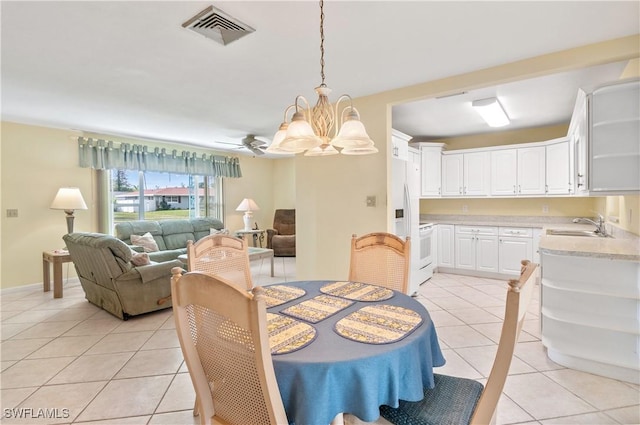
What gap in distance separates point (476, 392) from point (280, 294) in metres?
1.06

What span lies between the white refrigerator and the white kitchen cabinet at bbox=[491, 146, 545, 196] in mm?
1659

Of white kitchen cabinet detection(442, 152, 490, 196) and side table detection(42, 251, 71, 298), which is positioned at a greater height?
white kitchen cabinet detection(442, 152, 490, 196)

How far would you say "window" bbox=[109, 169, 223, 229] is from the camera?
5.53 meters

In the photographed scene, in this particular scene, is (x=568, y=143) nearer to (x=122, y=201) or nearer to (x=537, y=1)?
(x=537, y=1)

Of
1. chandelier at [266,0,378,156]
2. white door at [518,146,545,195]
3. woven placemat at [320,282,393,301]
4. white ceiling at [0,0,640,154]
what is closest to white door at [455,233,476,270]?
white door at [518,146,545,195]

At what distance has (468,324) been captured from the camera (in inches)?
126

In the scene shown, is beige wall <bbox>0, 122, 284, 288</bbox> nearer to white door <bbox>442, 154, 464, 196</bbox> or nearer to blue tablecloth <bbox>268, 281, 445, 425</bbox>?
blue tablecloth <bbox>268, 281, 445, 425</bbox>

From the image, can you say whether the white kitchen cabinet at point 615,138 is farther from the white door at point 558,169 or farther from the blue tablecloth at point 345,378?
the white door at point 558,169

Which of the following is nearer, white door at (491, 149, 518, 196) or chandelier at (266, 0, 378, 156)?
chandelier at (266, 0, 378, 156)

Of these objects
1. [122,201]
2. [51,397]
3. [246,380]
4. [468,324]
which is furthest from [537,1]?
[122,201]

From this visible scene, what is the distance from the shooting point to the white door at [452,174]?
5.38 meters

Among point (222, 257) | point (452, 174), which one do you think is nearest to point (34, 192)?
point (222, 257)

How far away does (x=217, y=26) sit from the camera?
2008mm

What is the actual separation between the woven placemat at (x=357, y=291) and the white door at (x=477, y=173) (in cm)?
404
